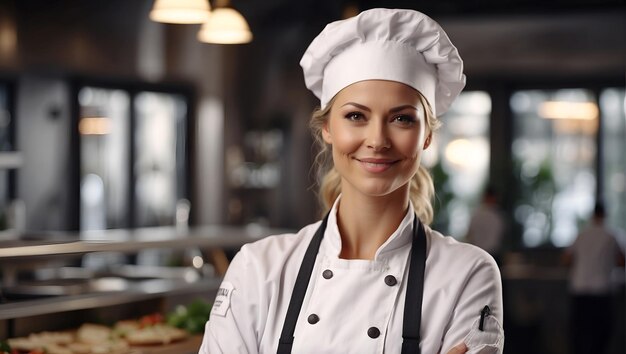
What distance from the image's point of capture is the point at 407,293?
75.5 inches

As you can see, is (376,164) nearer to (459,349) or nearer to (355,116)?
(355,116)

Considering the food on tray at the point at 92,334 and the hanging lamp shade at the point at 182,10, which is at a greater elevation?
the hanging lamp shade at the point at 182,10

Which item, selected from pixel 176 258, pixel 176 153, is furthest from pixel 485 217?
pixel 176 258

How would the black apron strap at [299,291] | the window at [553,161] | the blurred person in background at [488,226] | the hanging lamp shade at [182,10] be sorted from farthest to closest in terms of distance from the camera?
the window at [553,161], the blurred person in background at [488,226], the hanging lamp shade at [182,10], the black apron strap at [299,291]

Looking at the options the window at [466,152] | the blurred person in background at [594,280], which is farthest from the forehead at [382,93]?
the window at [466,152]

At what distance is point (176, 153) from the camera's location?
440 inches

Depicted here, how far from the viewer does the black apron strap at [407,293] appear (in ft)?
6.16

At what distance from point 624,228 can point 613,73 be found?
1.74m

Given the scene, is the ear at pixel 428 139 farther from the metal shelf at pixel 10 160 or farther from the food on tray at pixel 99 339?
the metal shelf at pixel 10 160

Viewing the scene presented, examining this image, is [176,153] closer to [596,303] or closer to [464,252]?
[596,303]

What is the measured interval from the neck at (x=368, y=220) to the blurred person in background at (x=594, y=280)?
6739 millimetres

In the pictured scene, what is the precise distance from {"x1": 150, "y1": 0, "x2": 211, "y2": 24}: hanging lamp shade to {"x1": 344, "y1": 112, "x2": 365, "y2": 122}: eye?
3.50 meters

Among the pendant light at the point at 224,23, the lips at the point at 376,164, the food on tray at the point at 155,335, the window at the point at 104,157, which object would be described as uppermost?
the lips at the point at 376,164

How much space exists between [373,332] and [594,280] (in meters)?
7.02
